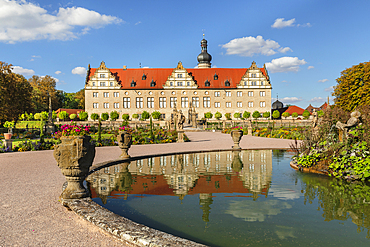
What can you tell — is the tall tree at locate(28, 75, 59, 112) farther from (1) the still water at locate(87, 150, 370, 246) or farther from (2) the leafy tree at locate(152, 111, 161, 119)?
(1) the still water at locate(87, 150, 370, 246)

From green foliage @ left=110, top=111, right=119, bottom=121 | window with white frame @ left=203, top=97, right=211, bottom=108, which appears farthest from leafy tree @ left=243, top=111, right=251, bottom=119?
green foliage @ left=110, top=111, right=119, bottom=121

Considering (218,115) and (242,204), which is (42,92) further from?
(242,204)

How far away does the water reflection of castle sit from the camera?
544 centimetres

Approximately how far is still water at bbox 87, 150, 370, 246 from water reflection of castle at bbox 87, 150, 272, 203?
2 cm

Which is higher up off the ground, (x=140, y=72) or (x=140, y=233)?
(x=140, y=72)

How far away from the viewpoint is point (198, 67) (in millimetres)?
64625

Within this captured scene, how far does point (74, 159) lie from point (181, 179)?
9.22 feet

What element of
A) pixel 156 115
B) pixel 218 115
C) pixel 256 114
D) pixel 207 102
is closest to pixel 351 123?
pixel 156 115

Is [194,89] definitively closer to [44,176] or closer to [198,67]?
[198,67]

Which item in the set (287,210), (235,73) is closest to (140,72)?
(235,73)

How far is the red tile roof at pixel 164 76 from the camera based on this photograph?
57469 mm

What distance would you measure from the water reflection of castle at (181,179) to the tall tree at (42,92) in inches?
2203

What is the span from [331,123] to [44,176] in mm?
8585

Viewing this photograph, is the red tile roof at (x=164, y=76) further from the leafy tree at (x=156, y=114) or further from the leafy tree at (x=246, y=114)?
the leafy tree at (x=246, y=114)
